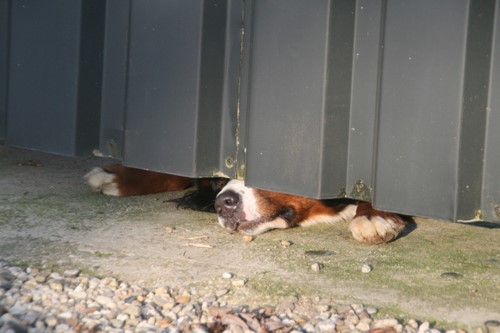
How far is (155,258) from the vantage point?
282cm

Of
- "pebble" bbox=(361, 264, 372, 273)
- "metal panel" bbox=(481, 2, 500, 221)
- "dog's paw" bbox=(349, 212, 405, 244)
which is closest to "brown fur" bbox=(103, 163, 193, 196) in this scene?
"dog's paw" bbox=(349, 212, 405, 244)

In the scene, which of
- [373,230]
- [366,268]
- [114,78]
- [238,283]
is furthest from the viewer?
[114,78]

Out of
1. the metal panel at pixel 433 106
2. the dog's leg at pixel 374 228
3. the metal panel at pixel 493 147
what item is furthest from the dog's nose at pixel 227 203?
the metal panel at pixel 493 147

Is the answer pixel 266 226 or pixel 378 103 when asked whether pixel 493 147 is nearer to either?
pixel 378 103

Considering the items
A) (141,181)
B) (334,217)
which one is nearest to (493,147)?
(334,217)

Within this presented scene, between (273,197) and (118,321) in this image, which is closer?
(118,321)

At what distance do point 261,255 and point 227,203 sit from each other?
0.45 m

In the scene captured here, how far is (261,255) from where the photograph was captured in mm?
2912

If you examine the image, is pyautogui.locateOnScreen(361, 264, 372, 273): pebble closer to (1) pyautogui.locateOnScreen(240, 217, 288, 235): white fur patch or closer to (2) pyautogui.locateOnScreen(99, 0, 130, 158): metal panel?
(1) pyautogui.locateOnScreen(240, 217, 288, 235): white fur patch

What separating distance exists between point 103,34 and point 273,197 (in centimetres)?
108

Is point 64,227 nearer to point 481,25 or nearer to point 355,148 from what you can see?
point 355,148

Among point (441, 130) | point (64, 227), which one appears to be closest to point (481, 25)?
point (441, 130)

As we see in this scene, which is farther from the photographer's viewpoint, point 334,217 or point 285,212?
point 334,217

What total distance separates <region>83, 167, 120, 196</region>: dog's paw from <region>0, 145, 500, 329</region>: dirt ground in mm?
133
